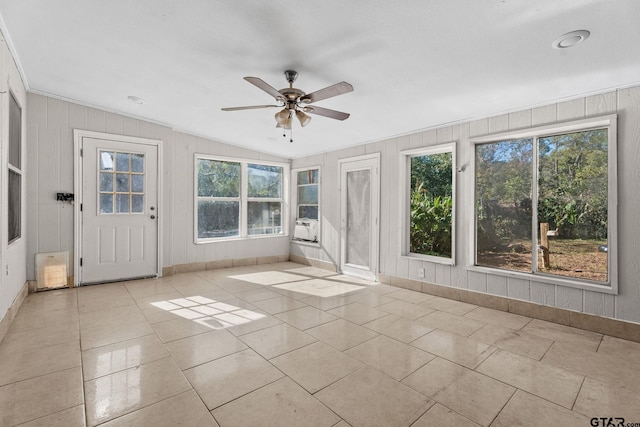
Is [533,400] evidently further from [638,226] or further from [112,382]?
[112,382]

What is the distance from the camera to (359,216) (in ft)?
18.1

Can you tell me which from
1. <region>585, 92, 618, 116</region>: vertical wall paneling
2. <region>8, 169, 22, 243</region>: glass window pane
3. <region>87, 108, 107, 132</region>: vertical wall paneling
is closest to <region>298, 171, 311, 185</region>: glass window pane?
<region>87, 108, 107, 132</region>: vertical wall paneling

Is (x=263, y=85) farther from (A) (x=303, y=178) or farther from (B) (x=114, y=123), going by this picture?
(A) (x=303, y=178)

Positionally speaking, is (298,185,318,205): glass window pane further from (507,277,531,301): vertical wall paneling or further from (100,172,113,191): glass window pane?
(507,277,531,301): vertical wall paneling

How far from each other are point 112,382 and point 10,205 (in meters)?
2.46

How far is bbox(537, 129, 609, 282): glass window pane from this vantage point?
124 inches

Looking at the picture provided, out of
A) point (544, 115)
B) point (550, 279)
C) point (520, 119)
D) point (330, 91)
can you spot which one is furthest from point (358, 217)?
point (330, 91)

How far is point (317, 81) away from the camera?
318cm

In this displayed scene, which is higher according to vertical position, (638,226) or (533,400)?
(638,226)

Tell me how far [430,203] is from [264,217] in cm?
357

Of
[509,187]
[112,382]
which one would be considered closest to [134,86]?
[112,382]

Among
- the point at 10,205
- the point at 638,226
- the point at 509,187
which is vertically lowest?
the point at 638,226

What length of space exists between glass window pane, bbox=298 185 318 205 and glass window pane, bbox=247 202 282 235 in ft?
1.78

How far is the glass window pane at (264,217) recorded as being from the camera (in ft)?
21.4
